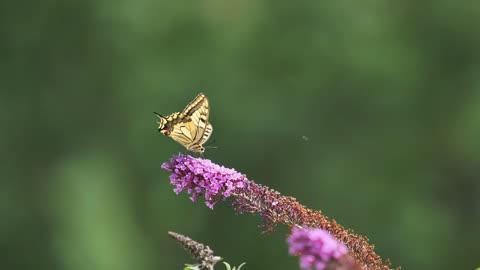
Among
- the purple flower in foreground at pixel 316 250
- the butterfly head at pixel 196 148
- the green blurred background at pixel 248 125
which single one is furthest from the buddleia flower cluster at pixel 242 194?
the green blurred background at pixel 248 125

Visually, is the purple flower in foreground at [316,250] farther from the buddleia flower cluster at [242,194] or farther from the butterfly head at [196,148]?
the butterfly head at [196,148]

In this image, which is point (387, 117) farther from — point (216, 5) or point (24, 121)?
point (24, 121)

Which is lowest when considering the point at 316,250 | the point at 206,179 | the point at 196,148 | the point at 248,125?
the point at 316,250

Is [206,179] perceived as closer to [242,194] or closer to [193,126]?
[242,194]

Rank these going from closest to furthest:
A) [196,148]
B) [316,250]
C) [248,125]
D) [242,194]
Result: [316,250], [242,194], [196,148], [248,125]

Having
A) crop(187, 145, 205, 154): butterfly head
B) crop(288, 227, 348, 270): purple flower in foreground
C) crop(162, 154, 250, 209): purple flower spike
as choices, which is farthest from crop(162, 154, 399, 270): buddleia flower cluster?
crop(288, 227, 348, 270): purple flower in foreground

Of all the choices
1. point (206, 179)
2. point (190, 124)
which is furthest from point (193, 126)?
point (206, 179)
